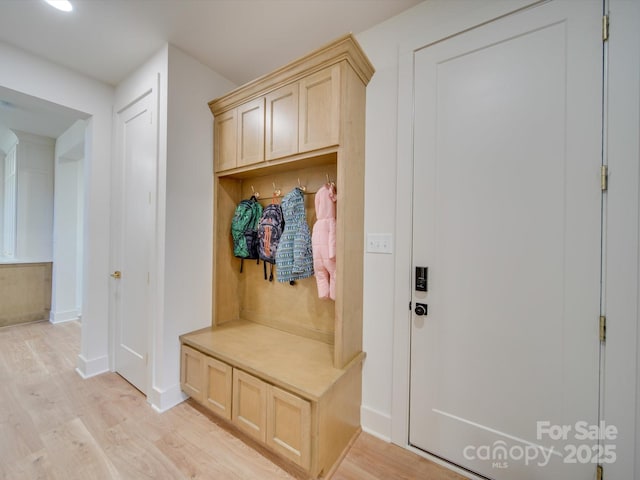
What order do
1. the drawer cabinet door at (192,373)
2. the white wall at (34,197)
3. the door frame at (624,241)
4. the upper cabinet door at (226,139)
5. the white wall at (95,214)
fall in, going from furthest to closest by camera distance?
the white wall at (34,197) < the white wall at (95,214) < the upper cabinet door at (226,139) < the drawer cabinet door at (192,373) < the door frame at (624,241)

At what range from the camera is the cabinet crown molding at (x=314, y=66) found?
1.45m

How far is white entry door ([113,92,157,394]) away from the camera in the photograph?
2025 mm

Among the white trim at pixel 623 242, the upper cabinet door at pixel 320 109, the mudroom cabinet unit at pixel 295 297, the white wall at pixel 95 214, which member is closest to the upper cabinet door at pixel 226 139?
the mudroom cabinet unit at pixel 295 297

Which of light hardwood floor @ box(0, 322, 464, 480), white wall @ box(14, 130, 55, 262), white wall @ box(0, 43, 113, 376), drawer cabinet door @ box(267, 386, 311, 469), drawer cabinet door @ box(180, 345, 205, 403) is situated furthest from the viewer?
white wall @ box(14, 130, 55, 262)

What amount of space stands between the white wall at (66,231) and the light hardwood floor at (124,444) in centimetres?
185

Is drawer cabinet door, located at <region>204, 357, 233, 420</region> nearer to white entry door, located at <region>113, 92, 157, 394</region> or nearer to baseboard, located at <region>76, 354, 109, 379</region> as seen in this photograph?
white entry door, located at <region>113, 92, 157, 394</region>

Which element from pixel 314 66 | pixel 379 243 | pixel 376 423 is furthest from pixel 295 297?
pixel 314 66

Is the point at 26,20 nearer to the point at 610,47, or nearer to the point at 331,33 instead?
the point at 331,33

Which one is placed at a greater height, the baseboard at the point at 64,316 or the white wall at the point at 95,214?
the white wall at the point at 95,214

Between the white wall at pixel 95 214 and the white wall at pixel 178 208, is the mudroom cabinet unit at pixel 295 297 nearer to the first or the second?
the white wall at pixel 178 208

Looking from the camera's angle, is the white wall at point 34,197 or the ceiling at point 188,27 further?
the white wall at point 34,197

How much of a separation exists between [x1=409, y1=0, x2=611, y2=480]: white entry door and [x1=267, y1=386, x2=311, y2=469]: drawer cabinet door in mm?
686

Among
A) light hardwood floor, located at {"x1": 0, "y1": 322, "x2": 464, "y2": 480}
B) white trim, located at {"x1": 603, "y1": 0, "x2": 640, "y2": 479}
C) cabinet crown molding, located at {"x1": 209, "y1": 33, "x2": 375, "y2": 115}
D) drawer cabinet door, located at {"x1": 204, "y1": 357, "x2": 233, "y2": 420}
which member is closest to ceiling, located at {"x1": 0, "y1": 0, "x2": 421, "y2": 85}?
cabinet crown molding, located at {"x1": 209, "y1": 33, "x2": 375, "y2": 115}

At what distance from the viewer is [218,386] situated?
168 cm
